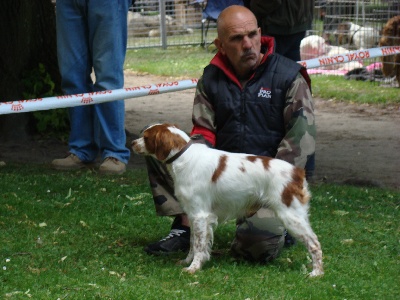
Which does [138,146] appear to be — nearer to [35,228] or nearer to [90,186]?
[35,228]

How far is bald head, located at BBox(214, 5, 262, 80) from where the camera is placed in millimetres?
5406

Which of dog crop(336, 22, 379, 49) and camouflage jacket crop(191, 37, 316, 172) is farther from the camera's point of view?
dog crop(336, 22, 379, 49)

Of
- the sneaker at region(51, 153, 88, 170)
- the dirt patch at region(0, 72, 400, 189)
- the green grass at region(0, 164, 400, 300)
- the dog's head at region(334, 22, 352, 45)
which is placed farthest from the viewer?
the dog's head at region(334, 22, 352, 45)

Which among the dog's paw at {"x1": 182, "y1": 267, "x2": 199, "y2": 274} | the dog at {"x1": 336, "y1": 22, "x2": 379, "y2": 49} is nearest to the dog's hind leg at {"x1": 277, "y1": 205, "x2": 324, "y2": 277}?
the dog's paw at {"x1": 182, "y1": 267, "x2": 199, "y2": 274}

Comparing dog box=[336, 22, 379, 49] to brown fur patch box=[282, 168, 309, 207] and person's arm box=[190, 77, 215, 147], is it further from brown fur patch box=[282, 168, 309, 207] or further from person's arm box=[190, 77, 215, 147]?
brown fur patch box=[282, 168, 309, 207]

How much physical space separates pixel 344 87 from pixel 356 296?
378 inches

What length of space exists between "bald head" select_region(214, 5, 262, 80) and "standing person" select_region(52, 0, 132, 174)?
2.61 m

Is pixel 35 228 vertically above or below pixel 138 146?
below

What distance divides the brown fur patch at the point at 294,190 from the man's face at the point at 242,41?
2.62 ft

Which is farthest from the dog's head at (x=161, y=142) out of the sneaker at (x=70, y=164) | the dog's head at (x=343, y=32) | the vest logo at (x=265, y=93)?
the dog's head at (x=343, y=32)

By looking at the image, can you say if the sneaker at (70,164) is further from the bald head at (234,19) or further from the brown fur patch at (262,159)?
the brown fur patch at (262,159)

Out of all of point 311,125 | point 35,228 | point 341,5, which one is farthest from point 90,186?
point 341,5

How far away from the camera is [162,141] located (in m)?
5.07

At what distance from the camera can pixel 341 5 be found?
1686 cm
